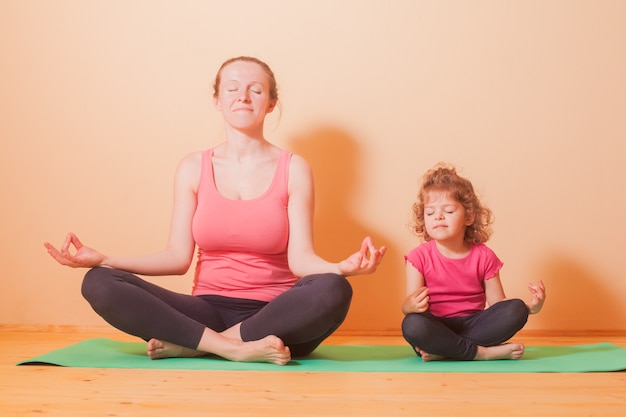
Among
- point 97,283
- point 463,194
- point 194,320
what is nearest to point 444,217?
point 463,194

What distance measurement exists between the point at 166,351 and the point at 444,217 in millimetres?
918

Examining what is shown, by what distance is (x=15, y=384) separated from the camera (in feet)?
5.62

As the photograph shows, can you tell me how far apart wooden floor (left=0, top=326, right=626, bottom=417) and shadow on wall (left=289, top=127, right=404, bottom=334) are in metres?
0.93

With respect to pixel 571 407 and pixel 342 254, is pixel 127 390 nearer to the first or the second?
pixel 571 407

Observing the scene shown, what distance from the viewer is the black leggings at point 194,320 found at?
2.02m

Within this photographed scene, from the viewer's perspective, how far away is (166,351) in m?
2.07

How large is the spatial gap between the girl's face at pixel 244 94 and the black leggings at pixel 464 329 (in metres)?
0.79

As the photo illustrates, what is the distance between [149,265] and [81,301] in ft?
2.42

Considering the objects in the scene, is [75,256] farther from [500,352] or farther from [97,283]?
[500,352]

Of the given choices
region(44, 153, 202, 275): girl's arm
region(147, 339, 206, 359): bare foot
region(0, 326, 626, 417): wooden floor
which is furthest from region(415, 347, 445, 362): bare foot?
region(44, 153, 202, 275): girl's arm

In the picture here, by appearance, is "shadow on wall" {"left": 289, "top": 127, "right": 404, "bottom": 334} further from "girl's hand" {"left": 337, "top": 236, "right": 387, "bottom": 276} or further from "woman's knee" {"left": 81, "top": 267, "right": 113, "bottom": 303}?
"woman's knee" {"left": 81, "top": 267, "right": 113, "bottom": 303}

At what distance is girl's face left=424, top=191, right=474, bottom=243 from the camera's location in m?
2.31

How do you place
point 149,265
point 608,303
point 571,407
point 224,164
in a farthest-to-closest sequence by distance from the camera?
1. point 608,303
2. point 224,164
3. point 149,265
4. point 571,407

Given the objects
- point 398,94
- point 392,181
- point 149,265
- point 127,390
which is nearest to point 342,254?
point 392,181
